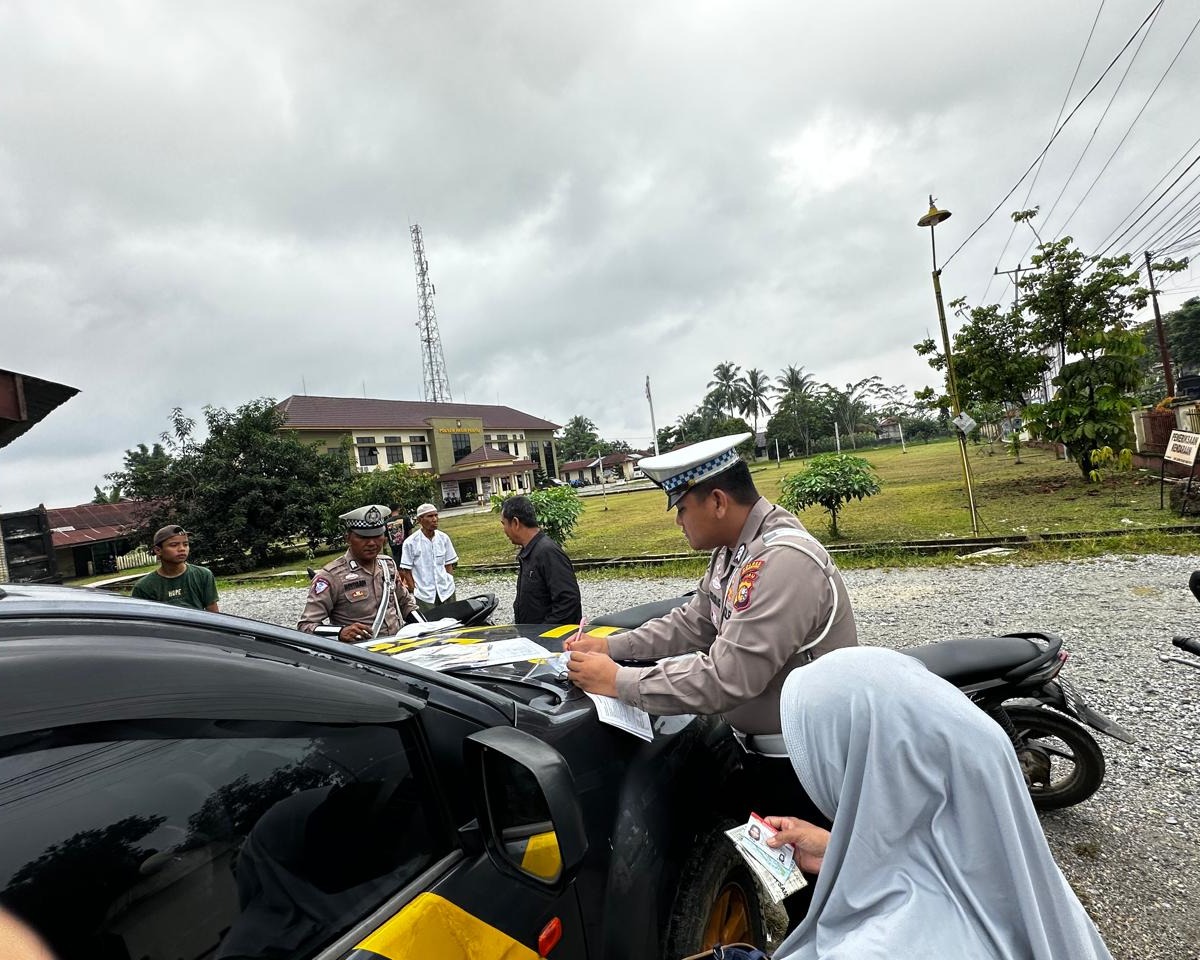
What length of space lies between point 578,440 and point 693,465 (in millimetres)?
76513

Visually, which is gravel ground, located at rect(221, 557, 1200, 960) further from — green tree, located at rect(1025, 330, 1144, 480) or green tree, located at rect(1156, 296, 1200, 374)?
green tree, located at rect(1156, 296, 1200, 374)

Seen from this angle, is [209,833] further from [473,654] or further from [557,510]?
[557,510]

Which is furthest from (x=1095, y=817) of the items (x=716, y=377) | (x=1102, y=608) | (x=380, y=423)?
(x=716, y=377)

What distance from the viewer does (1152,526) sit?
7.59 meters

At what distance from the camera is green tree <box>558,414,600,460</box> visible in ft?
252

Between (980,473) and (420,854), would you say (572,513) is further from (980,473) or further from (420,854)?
(980,473)

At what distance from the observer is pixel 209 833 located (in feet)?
2.92

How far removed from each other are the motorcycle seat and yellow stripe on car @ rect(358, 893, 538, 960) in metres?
1.80

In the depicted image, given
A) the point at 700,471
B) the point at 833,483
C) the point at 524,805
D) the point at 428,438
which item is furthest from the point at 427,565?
the point at 428,438

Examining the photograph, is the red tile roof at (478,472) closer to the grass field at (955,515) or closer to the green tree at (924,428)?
the grass field at (955,515)

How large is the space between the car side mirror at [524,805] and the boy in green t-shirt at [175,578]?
→ 4110mm

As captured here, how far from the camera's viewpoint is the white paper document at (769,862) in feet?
4.05

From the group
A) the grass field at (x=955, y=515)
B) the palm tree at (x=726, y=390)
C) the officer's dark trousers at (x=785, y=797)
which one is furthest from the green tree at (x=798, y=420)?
the officer's dark trousers at (x=785, y=797)

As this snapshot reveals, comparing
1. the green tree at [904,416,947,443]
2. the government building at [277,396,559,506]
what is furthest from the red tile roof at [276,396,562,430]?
the green tree at [904,416,947,443]
